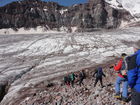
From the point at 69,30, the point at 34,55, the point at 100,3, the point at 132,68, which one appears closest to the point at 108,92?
the point at 132,68

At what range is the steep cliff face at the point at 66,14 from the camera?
10053 cm

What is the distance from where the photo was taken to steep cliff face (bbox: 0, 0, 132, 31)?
10053 cm

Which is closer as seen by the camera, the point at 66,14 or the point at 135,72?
the point at 135,72

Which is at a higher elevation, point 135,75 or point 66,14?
point 66,14

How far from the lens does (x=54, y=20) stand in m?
108

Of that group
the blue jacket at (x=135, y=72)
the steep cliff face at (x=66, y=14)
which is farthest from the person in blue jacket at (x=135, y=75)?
the steep cliff face at (x=66, y=14)

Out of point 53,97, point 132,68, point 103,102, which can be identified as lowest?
point 53,97

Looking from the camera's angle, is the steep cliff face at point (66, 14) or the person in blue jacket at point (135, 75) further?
Answer: the steep cliff face at point (66, 14)

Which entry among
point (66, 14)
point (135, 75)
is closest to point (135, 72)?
point (135, 75)

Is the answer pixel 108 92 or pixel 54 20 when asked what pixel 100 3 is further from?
pixel 108 92

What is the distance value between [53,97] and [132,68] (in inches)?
207

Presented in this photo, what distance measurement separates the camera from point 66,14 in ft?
354

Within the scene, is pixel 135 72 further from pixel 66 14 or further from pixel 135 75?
pixel 66 14

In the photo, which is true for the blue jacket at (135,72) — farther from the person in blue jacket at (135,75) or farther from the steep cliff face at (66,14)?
the steep cliff face at (66,14)
